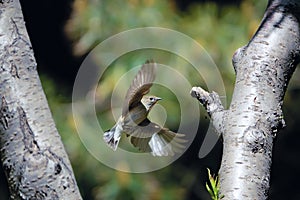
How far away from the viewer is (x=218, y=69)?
173cm

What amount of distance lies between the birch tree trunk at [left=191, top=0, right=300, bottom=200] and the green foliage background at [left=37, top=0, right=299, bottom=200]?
999mm

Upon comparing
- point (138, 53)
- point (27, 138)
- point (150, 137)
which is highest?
point (138, 53)

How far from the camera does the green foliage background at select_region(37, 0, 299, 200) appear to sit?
5.70 feet

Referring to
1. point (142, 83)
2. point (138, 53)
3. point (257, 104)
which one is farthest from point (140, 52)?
point (257, 104)

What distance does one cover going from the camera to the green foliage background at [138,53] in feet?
5.70

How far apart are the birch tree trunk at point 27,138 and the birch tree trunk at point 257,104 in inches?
4.9

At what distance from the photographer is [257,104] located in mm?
630

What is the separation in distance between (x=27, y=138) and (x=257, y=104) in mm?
189

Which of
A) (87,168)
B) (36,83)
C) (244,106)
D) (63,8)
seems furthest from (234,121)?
(63,8)

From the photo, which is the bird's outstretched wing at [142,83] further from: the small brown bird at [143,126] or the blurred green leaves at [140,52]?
the blurred green leaves at [140,52]

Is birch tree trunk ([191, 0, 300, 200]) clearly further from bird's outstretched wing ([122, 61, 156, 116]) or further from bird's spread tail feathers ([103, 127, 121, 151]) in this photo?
bird's spread tail feathers ([103, 127, 121, 151])

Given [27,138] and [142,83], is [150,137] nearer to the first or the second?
[142,83]

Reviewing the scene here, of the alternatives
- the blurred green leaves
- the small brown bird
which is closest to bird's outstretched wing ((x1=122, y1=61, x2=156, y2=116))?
the small brown bird

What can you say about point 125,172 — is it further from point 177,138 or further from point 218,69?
point 177,138
